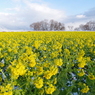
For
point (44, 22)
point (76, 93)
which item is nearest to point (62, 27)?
point (44, 22)

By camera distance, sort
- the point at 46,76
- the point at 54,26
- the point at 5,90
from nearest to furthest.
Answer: the point at 5,90 → the point at 46,76 → the point at 54,26

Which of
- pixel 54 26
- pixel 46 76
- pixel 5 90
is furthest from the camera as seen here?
pixel 54 26

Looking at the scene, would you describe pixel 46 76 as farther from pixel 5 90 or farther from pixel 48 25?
pixel 48 25

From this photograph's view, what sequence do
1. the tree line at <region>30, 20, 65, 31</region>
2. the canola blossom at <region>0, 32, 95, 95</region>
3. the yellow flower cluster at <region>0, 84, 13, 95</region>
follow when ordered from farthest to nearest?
the tree line at <region>30, 20, 65, 31</region> → the canola blossom at <region>0, 32, 95, 95</region> → the yellow flower cluster at <region>0, 84, 13, 95</region>

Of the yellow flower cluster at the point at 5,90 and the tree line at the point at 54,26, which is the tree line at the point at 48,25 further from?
the yellow flower cluster at the point at 5,90

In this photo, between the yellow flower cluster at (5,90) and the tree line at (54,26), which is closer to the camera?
the yellow flower cluster at (5,90)

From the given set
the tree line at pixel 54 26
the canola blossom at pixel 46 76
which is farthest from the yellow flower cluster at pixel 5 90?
the tree line at pixel 54 26

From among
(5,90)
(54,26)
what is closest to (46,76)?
(5,90)

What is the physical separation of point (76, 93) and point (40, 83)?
4.14 feet

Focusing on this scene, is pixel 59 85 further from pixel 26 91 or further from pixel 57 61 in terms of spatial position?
pixel 26 91

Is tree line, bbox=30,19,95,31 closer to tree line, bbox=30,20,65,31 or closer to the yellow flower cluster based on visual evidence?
tree line, bbox=30,20,65,31

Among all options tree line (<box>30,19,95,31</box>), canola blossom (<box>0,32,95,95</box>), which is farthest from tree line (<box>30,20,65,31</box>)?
canola blossom (<box>0,32,95,95</box>)

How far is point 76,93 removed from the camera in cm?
290

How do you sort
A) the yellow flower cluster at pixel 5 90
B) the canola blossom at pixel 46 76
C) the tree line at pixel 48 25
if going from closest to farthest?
the yellow flower cluster at pixel 5 90
the canola blossom at pixel 46 76
the tree line at pixel 48 25
